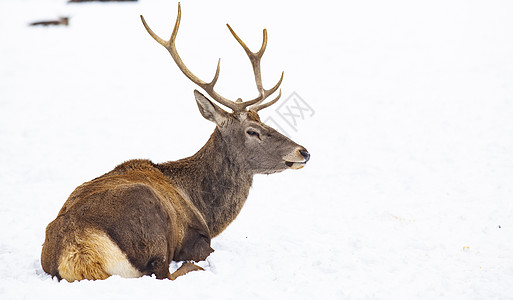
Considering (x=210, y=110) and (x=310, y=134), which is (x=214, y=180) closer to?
(x=210, y=110)

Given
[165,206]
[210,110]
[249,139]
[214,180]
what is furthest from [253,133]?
[165,206]

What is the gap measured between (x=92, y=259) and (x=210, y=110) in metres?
2.66

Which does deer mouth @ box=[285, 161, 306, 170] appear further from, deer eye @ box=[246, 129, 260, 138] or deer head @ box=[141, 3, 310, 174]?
deer eye @ box=[246, 129, 260, 138]

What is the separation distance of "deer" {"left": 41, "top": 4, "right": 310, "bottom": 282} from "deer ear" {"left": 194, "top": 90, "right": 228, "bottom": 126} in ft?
0.04

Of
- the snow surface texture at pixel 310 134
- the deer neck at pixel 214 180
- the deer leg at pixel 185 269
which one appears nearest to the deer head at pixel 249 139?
the deer neck at pixel 214 180

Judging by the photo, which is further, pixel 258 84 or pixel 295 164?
pixel 258 84

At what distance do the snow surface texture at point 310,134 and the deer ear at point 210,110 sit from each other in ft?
5.13

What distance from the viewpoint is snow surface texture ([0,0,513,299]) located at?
19.2ft

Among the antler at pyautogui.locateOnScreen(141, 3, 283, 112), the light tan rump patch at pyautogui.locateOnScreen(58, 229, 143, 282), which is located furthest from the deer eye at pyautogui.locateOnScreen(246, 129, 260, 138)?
the light tan rump patch at pyautogui.locateOnScreen(58, 229, 143, 282)

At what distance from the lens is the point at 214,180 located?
21.5 ft

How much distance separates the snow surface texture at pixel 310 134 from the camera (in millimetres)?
5844

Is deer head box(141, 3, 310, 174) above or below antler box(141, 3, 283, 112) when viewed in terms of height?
below

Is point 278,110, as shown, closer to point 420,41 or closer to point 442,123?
point 442,123

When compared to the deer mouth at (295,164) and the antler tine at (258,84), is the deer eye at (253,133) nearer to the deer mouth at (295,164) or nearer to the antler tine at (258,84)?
the antler tine at (258,84)
